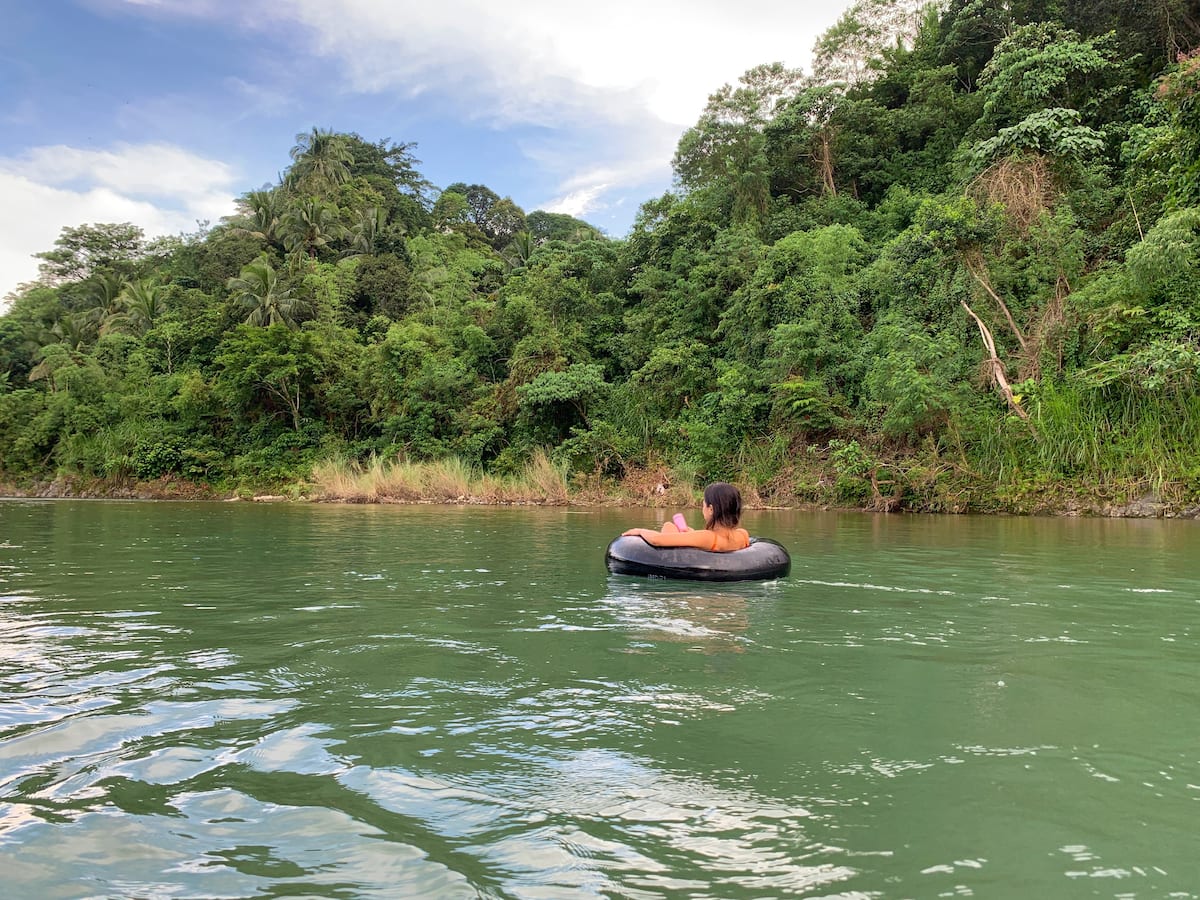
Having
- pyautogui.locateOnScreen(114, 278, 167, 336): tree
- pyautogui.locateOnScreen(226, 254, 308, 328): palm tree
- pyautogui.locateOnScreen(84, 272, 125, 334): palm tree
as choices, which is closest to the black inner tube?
pyautogui.locateOnScreen(226, 254, 308, 328): palm tree

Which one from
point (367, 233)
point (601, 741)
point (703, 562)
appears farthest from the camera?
point (367, 233)

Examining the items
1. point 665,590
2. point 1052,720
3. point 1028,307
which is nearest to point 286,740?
point 1052,720

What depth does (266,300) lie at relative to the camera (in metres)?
31.9

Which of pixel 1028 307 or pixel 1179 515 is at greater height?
pixel 1028 307

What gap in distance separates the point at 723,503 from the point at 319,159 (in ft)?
154

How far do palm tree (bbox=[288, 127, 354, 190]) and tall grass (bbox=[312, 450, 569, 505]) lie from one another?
96.9 feet

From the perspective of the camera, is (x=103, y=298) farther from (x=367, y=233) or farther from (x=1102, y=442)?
(x=1102, y=442)

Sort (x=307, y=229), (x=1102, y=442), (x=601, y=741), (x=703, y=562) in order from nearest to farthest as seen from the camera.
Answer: (x=601, y=741) → (x=703, y=562) → (x=1102, y=442) → (x=307, y=229)

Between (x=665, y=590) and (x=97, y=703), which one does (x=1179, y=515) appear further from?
(x=97, y=703)

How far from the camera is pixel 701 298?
23.5 metres

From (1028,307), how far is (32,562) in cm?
1900

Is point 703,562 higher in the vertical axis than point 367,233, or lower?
lower

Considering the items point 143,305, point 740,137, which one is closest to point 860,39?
point 740,137

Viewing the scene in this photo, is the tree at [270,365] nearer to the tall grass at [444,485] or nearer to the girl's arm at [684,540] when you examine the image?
the tall grass at [444,485]
